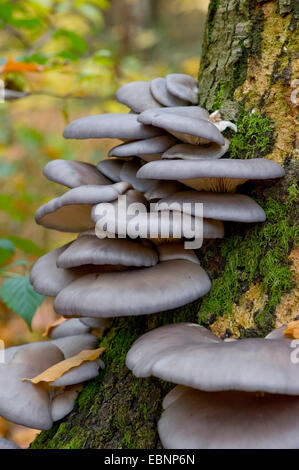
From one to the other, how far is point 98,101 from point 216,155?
1028 cm

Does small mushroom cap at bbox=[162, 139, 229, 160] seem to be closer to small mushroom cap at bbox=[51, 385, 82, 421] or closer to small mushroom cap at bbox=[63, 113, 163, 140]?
small mushroom cap at bbox=[63, 113, 163, 140]

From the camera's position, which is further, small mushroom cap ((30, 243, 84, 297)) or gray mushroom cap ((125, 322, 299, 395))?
small mushroom cap ((30, 243, 84, 297))

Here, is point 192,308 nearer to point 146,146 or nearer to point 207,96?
point 146,146

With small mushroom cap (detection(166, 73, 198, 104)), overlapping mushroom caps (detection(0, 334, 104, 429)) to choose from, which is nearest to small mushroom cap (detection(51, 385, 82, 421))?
overlapping mushroom caps (detection(0, 334, 104, 429))

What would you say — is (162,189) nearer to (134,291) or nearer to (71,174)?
(71,174)

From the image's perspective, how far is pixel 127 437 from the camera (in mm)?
2051

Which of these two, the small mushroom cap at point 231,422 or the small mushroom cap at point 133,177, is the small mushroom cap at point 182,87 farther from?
the small mushroom cap at point 231,422

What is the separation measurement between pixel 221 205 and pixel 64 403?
4.53ft

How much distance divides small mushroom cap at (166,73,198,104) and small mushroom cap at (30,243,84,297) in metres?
1.25

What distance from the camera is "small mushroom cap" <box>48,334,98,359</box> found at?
250cm

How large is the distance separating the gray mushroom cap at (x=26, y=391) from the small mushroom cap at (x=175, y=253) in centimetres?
93

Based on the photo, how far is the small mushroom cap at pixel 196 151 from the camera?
214 cm

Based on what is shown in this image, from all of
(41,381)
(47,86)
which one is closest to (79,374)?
(41,381)

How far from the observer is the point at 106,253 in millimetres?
1979
